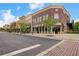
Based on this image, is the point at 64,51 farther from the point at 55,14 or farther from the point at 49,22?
the point at 55,14

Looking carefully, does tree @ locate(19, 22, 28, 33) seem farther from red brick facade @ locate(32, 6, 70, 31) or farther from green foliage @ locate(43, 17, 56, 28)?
green foliage @ locate(43, 17, 56, 28)

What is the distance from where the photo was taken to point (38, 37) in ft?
33.6

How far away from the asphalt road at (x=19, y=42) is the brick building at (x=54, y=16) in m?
0.59

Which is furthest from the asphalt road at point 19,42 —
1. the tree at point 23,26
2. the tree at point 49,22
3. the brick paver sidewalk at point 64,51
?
the tree at point 49,22

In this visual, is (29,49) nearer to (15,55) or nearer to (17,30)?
(15,55)

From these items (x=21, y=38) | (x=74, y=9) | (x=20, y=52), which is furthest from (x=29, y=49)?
(x=74, y=9)

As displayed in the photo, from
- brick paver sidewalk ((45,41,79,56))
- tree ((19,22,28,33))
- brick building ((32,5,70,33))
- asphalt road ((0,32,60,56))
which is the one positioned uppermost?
brick building ((32,5,70,33))

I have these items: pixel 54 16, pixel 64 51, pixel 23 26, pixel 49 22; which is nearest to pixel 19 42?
pixel 23 26

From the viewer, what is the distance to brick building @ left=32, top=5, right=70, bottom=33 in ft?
30.3

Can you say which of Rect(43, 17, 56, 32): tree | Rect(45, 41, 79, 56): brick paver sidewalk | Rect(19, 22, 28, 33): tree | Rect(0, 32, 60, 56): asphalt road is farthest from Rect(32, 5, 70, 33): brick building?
Rect(45, 41, 79, 56): brick paver sidewalk

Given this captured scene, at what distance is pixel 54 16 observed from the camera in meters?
9.43

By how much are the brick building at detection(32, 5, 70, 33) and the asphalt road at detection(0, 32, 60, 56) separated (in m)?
0.59

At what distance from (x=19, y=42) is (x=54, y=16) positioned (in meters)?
1.76

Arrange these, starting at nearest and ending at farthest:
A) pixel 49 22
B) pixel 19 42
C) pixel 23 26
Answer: pixel 49 22 < pixel 19 42 < pixel 23 26
